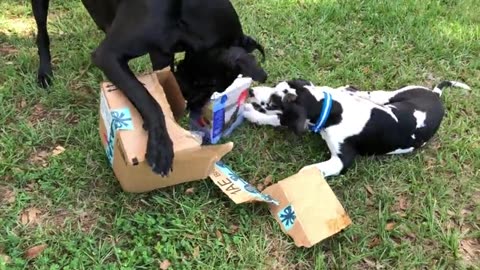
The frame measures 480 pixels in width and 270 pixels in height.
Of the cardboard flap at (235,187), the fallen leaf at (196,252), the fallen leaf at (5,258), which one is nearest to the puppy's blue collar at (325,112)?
the cardboard flap at (235,187)

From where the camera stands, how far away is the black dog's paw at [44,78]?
3.79 m

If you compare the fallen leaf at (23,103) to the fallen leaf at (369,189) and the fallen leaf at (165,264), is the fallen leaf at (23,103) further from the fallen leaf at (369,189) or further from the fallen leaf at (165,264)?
the fallen leaf at (369,189)

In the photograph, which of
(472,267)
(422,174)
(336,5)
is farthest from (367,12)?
(472,267)

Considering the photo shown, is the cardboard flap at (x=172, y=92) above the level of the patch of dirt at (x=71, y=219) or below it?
above

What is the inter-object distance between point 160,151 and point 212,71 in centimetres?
74

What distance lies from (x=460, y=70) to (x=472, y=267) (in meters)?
1.95

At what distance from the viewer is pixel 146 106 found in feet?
9.41

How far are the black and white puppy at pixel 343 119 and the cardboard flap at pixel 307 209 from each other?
0.30 meters

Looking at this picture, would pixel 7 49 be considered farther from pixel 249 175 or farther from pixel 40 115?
pixel 249 175

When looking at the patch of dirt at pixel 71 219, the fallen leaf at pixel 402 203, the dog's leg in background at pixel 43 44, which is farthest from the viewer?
the dog's leg in background at pixel 43 44

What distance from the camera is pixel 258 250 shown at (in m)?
2.96

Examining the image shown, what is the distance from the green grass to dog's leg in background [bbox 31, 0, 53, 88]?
0.22 ft

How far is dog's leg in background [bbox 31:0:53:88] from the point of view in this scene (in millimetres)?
3766

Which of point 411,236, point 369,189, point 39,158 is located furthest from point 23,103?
point 411,236
